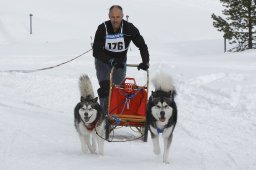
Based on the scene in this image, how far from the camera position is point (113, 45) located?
6984mm

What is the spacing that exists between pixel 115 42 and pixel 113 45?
0.21ft

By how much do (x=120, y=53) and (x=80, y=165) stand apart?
2079mm

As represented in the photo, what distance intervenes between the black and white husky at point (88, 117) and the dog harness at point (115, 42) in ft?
2.63

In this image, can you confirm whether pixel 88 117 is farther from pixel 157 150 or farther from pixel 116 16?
pixel 116 16

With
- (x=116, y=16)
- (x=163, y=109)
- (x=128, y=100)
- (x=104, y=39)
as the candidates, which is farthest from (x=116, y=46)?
(x=163, y=109)

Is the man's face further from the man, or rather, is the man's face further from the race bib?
the race bib

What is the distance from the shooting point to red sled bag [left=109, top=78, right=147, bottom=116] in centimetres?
700

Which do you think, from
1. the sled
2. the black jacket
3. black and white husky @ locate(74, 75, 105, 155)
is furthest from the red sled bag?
black and white husky @ locate(74, 75, 105, 155)

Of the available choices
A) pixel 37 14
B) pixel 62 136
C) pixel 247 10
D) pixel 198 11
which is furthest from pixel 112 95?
pixel 198 11

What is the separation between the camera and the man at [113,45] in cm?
672

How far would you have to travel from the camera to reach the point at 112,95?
698cm

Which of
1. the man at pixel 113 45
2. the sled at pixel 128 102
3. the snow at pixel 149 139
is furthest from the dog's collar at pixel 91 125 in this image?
the man at pixel 113 45

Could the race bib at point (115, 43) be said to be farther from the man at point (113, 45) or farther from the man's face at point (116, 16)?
the man's face at point (116, 16)

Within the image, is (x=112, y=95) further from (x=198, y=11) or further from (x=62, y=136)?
(x=198, y=11)
